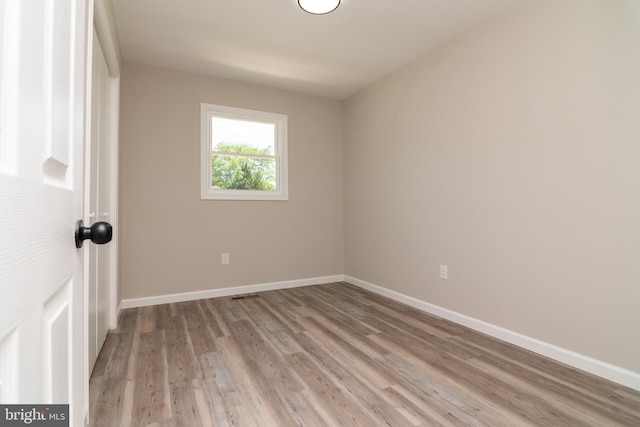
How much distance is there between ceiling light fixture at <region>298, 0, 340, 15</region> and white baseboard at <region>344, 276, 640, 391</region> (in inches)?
107

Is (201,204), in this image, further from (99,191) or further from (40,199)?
(40,199)

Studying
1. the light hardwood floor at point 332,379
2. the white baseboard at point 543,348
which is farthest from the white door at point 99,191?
the white baseboard at point 543,348

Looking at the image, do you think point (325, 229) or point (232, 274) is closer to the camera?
point (232, 274)

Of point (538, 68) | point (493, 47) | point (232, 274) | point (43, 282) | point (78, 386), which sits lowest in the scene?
point (232, 274)

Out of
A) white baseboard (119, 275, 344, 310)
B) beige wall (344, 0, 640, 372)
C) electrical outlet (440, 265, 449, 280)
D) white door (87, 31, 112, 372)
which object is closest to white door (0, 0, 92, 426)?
white door (87, 31, 112, 372)

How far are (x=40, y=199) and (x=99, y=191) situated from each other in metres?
2.05

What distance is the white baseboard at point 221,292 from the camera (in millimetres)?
3232

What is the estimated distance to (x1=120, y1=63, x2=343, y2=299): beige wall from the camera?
326cm

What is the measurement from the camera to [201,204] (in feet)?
11.7

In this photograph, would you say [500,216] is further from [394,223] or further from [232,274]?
[232,274]

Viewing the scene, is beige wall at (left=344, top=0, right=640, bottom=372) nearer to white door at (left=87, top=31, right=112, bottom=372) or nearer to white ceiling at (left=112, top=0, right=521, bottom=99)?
white ceiling at (left=112, top=0, right=521, bottom=99)

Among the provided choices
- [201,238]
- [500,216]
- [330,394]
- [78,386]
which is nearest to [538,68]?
[500,216]

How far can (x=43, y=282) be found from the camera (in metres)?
0.49

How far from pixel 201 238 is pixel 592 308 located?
3.46 m
